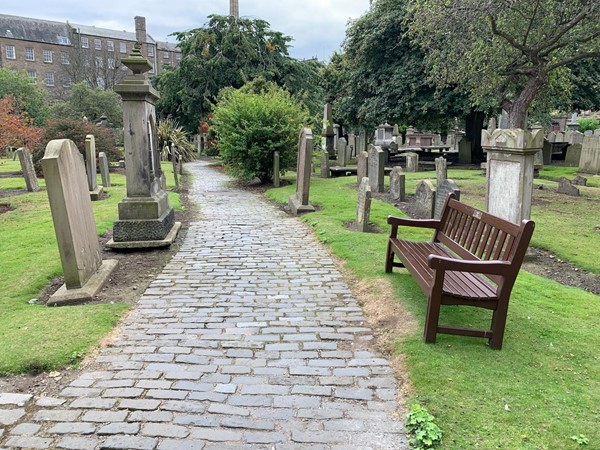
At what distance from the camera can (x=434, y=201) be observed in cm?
1019

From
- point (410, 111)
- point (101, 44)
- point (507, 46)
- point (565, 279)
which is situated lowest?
point (565, 279)

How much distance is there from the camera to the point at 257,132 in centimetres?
1680

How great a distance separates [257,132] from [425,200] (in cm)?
816

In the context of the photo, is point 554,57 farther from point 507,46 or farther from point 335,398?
point 335,398

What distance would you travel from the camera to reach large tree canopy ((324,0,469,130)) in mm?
23234

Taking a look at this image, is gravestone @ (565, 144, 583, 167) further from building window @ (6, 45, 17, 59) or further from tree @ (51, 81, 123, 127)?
building window @ (6, 45, 17, 59)

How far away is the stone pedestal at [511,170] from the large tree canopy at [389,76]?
51.5 ft

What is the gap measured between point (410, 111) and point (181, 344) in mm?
21947

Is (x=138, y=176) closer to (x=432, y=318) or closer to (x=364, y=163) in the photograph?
(x=432, y=318)

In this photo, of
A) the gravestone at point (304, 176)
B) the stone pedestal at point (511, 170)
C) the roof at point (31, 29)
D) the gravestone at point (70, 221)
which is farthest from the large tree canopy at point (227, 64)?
the roof at point (31, 29)

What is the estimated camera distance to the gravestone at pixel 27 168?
1592 centimetres

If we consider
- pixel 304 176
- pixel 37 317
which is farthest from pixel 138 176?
pixel 304 176

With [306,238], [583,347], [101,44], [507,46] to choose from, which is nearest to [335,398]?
[583,347]

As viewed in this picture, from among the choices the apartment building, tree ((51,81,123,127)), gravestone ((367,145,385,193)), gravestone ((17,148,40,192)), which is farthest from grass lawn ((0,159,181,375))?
the apartment building
